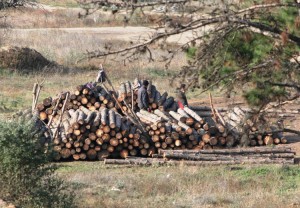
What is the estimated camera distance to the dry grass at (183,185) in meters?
15.8

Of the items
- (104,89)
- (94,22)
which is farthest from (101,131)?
(94,22)

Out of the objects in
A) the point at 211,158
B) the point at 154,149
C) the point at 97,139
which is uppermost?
the point at 97,139

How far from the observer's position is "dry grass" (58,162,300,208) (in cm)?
1576

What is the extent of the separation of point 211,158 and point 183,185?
311 centimetres

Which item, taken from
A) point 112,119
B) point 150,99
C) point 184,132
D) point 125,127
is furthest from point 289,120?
point 112,119

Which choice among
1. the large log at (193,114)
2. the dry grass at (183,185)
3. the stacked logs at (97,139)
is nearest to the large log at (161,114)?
the large log at (193,114)

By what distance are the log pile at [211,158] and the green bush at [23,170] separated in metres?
7.03

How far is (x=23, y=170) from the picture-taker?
523 inches

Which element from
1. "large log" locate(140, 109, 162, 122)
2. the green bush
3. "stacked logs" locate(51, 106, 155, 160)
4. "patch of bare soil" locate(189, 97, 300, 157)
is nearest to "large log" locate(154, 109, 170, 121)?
"large log" locate(140, 109, 162, 122)

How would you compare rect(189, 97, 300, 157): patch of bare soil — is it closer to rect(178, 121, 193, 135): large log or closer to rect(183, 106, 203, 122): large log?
rect(183, 106, 203, 122): large log

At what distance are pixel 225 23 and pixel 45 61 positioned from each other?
29825mm

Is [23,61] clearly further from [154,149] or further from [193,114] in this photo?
[154,149]

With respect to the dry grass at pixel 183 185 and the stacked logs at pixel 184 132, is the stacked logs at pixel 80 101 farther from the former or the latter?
the dry grass at pixel 183 185

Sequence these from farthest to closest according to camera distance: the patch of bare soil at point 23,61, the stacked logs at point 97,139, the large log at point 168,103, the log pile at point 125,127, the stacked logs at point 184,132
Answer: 1. the patch of bare soil at point 23,61
2. the large log at point 168,103
3. the stacked logs at point 184,132
4. the log pile at point 125,127
5. the stacked logs at point 97,139
